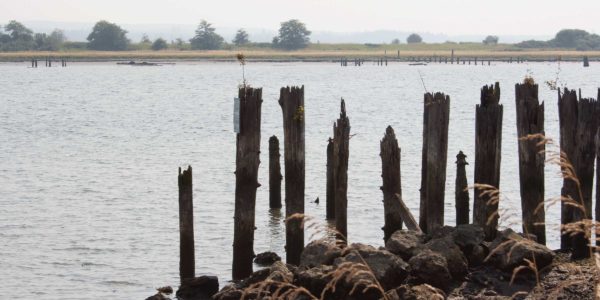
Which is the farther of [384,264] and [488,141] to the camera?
[488,141]

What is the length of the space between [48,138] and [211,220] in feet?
93.5

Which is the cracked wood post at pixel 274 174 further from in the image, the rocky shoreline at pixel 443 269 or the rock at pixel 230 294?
the rock at pixel 230 294

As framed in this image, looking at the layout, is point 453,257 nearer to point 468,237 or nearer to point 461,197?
point 468,237

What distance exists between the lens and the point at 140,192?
32.9m

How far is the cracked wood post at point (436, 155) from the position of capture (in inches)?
672

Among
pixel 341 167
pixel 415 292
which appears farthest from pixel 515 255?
pixel 341 167

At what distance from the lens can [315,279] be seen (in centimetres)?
1386

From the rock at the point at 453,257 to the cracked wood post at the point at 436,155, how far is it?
202 cm

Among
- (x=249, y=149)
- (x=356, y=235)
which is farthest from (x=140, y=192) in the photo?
(x=249, y=149)

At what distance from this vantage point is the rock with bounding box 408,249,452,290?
557 inches

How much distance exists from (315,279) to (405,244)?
2068mm

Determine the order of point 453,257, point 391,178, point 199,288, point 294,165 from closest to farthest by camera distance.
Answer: point 453,257 → point 199,288 → point 391,178 → point 294,165

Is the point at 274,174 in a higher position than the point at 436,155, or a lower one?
lower

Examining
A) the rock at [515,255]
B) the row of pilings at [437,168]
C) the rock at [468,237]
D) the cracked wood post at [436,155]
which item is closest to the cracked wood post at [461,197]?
the row of pilings at [437,168]
